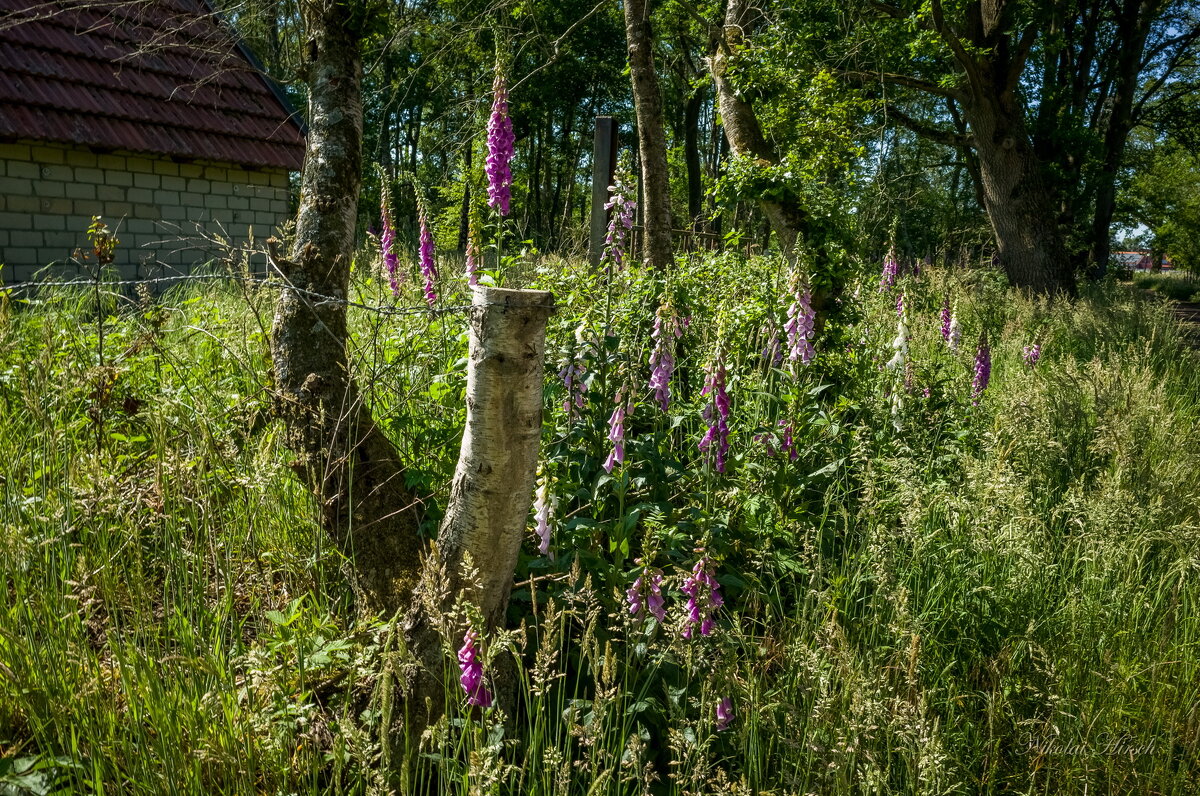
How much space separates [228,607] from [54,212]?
972cm

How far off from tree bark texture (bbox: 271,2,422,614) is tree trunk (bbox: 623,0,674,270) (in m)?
4.09

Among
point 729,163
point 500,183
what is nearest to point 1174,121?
point 729,163

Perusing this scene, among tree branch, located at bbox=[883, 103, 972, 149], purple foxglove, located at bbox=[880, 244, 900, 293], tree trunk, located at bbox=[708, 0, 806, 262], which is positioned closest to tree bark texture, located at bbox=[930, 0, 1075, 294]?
tree branch, located at bbox=[883, 103, 972, 149]

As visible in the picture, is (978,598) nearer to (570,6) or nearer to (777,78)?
(777,78)

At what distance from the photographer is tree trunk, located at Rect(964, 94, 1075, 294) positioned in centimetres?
1312

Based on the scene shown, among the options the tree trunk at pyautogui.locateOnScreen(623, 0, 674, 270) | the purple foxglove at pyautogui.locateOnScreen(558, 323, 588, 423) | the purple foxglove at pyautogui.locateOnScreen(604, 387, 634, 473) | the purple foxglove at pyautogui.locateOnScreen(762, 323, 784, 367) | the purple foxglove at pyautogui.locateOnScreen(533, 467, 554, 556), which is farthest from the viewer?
the tree trunk at pyautogui.locateOnScreen(623, 0, 674, 270)

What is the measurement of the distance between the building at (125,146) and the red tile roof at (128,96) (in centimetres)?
2

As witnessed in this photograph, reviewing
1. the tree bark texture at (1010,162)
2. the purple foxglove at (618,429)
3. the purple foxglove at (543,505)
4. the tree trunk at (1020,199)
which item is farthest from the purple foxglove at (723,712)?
the tree trunk at (1020,199)

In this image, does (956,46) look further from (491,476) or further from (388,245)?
(491,476)

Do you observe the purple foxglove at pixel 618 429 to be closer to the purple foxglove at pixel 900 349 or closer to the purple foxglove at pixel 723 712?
the purple foxglove at pixel 723 712

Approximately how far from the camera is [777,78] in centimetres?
717

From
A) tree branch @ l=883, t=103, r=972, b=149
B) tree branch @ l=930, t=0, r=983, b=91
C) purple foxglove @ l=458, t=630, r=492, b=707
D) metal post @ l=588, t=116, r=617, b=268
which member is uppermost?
tree branch @ l=930, t=0, r=983, b=91

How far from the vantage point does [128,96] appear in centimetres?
1022

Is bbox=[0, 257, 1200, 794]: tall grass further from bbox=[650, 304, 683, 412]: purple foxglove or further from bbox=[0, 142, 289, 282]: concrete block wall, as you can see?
bbox=[0, 142, 289, 282]: concrete block wall
